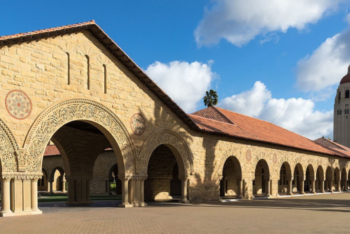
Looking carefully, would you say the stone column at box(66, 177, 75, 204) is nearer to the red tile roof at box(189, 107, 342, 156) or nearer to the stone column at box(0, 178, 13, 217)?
the stone column at box(0, 178, 13, 217)

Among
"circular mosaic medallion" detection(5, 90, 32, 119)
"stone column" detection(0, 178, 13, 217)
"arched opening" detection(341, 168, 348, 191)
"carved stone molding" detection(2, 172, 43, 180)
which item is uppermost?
"circular mosaic medallion" detection(5, 90, 32, 119)

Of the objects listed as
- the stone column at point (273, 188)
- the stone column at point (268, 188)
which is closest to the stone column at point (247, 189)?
the stone column at point (268, 188)

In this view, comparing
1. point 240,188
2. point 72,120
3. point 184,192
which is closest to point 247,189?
point 240,188

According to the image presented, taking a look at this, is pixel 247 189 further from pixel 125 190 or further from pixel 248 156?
pixel 125 190

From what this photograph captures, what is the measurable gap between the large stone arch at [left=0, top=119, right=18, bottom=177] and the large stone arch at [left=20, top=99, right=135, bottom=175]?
311mm

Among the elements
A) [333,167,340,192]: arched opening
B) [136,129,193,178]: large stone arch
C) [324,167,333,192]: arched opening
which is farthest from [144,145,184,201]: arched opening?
[333,167,340,192]: arched opening

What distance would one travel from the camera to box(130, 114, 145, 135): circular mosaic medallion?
17422 mm

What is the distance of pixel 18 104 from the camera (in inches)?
519

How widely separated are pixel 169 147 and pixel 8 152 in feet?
28.5

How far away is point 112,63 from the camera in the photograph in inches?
666

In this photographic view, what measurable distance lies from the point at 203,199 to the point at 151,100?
6559mm

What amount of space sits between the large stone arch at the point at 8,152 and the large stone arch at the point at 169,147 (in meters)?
5.80

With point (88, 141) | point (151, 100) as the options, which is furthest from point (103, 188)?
point (151, 100)

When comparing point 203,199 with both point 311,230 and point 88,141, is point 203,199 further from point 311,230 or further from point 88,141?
point 311,230
